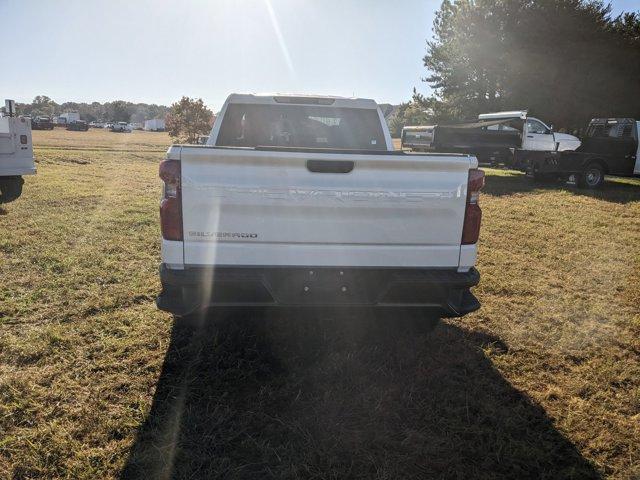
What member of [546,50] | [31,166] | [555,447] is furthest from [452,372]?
[546,50]

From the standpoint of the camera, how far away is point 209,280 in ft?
9.69

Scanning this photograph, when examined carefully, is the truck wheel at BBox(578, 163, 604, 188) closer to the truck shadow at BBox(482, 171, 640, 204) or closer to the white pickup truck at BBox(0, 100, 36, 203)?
the truck shadow at BBox(482, 171, 640, 204)

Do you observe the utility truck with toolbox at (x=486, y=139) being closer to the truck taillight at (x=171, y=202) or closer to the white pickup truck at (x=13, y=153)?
the white pickup truck at (x=13, y=153)

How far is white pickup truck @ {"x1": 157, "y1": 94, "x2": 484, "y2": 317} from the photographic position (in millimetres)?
2910

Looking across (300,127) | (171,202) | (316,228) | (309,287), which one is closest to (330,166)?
(316,228)

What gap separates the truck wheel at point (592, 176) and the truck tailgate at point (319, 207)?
13.4m

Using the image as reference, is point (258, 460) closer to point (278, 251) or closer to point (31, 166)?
point (278, 251)

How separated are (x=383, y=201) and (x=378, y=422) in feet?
4.56

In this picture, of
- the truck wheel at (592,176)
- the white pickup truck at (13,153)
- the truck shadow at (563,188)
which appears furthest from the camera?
the truck wheel at (592,176)

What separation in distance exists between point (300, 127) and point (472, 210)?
2.47 m

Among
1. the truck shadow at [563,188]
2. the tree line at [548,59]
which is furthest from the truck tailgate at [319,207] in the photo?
the tree line at [548,59]

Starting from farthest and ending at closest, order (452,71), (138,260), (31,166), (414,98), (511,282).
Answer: (414,98)
(452,71)
(31,166)
(138,260)
(511,282)

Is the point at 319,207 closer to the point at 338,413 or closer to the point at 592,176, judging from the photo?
the point at 338,413

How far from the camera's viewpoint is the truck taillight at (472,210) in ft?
10.4
